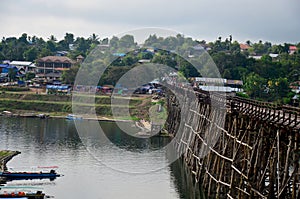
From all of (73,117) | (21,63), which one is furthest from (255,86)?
(21,63)

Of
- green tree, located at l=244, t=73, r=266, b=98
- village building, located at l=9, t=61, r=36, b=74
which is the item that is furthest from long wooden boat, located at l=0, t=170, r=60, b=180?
village building, located at l=9, t=61, r=36, b=74

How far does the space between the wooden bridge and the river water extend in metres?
2.02

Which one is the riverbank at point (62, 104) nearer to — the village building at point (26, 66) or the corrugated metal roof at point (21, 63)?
the village building at point (26, 66)

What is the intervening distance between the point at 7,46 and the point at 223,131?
10687cm

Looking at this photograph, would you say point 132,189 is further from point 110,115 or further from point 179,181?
point 110,115

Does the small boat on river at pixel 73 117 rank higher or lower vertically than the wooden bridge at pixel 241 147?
lower

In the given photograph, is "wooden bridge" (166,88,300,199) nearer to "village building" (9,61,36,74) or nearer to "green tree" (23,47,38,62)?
"village building" (9,61,36,74)

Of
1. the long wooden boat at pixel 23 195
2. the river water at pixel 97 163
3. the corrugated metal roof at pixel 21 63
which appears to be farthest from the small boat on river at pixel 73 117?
the long wooden boat at pixel 23 195

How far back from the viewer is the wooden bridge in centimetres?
2461

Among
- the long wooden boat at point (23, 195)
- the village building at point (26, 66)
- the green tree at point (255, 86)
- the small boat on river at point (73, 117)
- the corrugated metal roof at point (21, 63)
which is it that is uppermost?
the corrugated metal roof at point (21, 63)

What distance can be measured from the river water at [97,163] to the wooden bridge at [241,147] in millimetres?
2018

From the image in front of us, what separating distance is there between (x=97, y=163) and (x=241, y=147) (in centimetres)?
1731

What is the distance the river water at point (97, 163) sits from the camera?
37.2 m

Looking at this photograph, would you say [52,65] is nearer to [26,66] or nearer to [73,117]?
[26,66]
